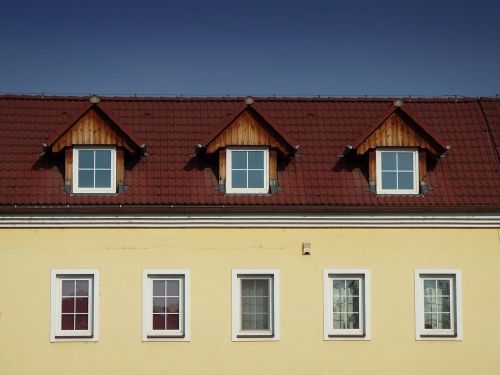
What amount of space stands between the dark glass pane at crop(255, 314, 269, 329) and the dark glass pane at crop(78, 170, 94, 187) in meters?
5.76

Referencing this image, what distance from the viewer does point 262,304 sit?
2634 cm

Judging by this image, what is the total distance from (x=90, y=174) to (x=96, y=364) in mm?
5116

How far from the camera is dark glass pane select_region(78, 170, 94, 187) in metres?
26.6

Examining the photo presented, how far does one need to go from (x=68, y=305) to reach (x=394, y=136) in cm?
995

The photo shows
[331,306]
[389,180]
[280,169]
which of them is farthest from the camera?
[280,169]

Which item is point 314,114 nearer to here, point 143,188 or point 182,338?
point 143,188

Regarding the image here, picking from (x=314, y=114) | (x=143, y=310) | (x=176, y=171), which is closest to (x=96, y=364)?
(x=143, y=310)

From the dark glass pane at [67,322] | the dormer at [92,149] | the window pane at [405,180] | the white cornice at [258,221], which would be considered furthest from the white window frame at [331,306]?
the dark glass pane at [67,322]

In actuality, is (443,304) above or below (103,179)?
below

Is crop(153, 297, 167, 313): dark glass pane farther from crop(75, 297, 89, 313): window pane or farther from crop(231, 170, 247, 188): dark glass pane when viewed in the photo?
crop(231, 170, 247, 188): dark glass pane

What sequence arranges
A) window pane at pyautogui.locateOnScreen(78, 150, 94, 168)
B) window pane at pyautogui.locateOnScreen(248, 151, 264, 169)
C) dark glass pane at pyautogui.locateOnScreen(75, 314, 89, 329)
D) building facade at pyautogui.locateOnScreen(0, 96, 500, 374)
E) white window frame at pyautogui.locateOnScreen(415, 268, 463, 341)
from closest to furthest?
building facade at pyautogui.locateOnScreen(0, 96, 500, 374) < dark glass pane at pyautogui.locateOnScreen(75, 314, 89, 329) < white window frame at pyautogui.locateOnScreen(415, 268, 463, 341) < window pane at pyautogui.locateOnScreen(78, 150, 94, 168) < window pane at pyautogui.locateOnScreen(248, 151, 264, 169)

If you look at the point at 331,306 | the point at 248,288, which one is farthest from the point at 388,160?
the point at 248,288

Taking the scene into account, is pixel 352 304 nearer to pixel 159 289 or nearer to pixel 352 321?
pixel 352 321

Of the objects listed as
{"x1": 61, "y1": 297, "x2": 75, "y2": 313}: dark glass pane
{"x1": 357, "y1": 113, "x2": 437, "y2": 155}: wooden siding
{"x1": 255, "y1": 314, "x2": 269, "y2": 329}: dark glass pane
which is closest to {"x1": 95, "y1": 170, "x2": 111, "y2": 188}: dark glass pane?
{"x1": 61, "y1": 297, "x2": 75, "y2": 313}: dark glass pane
